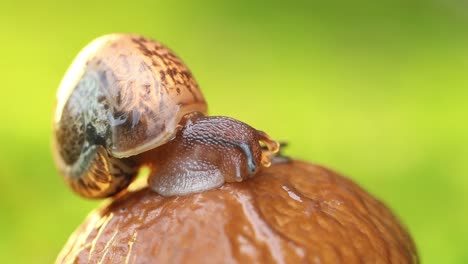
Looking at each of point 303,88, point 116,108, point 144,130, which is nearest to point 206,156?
point 144,130

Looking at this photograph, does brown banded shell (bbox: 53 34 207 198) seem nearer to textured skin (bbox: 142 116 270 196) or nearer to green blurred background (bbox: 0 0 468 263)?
textured skin (bbox: 142 116 270 196)

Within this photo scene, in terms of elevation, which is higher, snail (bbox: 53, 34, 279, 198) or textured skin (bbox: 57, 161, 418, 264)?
snail (bbox: 53, 34, 279, 198)

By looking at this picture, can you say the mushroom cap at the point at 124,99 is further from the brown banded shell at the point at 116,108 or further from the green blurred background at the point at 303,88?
the green blurred background at the point at 303,88

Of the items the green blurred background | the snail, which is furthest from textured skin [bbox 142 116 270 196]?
the green blurred background

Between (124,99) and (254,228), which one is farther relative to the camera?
(124,99)

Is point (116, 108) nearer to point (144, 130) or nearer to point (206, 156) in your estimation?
point (144, 130)

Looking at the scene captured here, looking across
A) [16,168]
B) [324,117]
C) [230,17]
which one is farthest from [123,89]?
[230,17]

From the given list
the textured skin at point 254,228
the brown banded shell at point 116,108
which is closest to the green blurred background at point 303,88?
the textured skin at point 254,228
